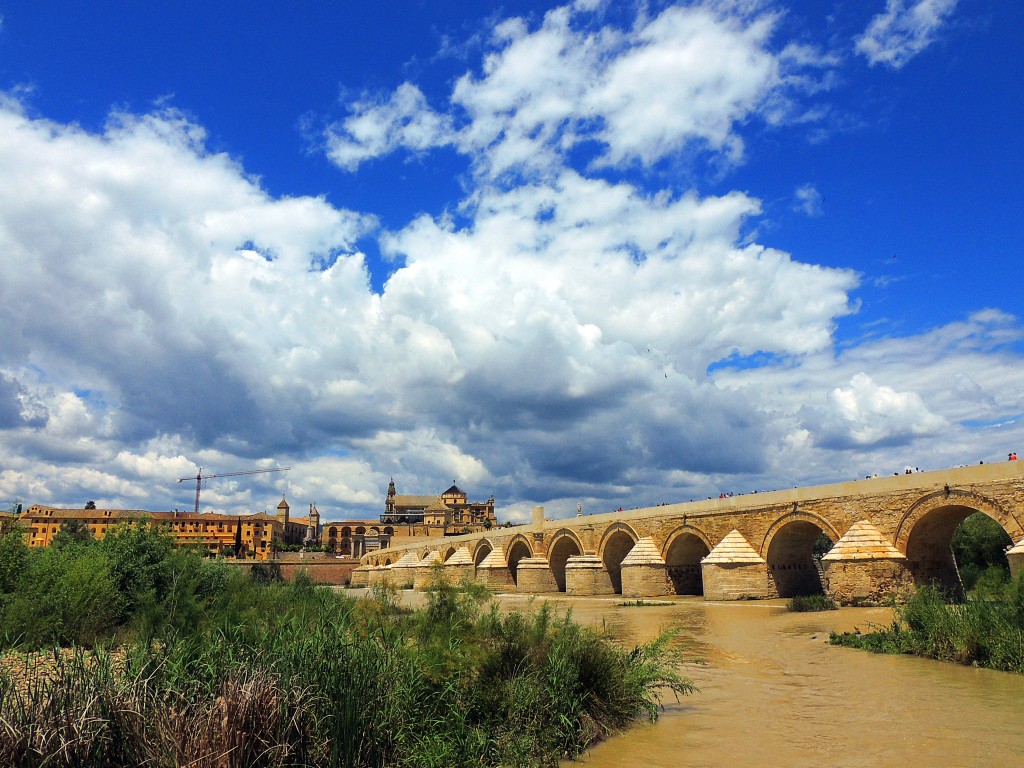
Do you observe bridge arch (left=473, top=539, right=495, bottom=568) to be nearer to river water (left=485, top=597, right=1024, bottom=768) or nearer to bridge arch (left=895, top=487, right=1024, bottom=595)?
bridge arch (left=895, top=487, right=1024, bottom=595)

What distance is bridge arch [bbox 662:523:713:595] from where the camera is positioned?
27281 mm

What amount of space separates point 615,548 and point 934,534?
16.1m

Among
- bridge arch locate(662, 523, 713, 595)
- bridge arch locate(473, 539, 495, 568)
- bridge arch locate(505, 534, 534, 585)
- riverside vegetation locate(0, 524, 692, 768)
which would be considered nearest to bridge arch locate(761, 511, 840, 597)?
bridge arch locate(662, 523, 713, 595)

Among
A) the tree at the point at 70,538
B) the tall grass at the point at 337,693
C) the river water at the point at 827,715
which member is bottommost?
the river water at the point at 827,715

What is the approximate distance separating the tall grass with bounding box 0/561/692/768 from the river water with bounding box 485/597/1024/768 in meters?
0.51

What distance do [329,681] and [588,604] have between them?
22747 millimetres

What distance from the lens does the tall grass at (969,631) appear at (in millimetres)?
8742

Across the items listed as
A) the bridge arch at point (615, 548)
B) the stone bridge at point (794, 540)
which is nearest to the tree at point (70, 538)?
the stone bridge at point (794, 540)

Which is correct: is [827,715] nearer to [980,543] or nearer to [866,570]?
[866,570]

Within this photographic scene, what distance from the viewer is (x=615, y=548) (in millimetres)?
32594

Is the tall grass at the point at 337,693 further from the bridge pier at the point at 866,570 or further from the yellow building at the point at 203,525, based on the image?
the yellow building at the point at 203,525

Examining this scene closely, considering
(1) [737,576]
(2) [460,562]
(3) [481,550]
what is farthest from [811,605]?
(3) [481,550]

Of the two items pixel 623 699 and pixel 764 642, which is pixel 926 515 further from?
pixel 623 699

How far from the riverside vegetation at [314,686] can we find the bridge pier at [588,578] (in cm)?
2450
